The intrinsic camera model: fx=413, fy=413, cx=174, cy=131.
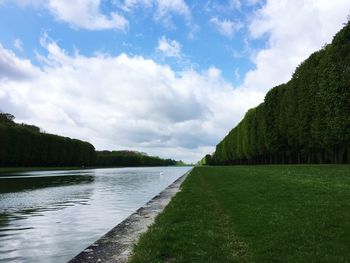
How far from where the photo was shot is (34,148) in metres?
122

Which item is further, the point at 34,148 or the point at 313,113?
the point at 34,148

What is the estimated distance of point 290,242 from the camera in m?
11.1

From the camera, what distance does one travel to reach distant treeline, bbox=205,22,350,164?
169 feet

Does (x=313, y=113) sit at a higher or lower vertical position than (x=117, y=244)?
higher

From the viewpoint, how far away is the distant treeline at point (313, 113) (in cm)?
5159

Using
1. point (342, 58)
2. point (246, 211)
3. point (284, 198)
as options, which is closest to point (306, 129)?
point (342, 58)

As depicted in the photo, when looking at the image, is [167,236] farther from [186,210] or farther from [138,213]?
[138,213]

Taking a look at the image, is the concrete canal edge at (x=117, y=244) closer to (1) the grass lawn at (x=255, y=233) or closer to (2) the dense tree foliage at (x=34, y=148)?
(1) the grass lawn at (x=255, y=233)

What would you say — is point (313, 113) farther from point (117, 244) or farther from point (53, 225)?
point (117, 244)

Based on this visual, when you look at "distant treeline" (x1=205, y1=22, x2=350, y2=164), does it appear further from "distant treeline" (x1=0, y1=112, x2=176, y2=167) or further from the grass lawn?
"distant treeline" (x1=0, y1=112, x2=176, y2=167)

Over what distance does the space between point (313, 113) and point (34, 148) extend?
87.4 metres

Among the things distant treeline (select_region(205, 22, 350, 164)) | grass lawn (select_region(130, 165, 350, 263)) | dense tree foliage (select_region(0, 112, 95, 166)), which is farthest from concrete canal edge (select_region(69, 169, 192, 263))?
dense tree foliage (select_region(0, 112, 95, 166))

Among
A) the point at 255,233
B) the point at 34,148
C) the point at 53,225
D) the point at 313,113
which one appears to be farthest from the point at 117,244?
the point at 34,148

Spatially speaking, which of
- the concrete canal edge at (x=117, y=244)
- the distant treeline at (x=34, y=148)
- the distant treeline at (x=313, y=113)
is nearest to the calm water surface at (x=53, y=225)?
the concrete canal edge at (x=117, y=244)
